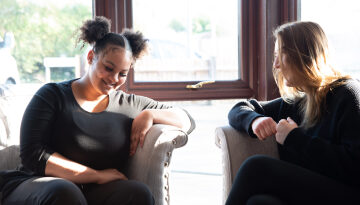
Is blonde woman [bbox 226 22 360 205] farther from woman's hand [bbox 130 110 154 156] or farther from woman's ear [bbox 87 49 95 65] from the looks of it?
woman's ear [bbox 87 49 95 65]

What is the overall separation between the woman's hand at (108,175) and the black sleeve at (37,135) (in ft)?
0.70

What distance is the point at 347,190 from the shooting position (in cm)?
135

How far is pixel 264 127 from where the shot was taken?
163 centimetres

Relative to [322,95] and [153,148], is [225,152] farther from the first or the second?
[322,95]

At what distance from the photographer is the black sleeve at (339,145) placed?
4.50 feet

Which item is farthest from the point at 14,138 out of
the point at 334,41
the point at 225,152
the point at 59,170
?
the point at 334,41

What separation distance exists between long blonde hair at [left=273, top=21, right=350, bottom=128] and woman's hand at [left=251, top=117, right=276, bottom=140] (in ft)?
0.45

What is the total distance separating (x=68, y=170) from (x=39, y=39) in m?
1.29

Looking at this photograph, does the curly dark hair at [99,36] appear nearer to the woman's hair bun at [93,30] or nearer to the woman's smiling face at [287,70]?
the woman's hair bun at [93,30]

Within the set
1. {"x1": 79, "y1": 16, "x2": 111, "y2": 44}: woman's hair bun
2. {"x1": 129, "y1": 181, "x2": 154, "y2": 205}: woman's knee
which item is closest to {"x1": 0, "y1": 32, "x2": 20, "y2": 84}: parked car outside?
{"x1": 79, "y1": 16, "x2": 111, "y2": 44}: woman's hair bun

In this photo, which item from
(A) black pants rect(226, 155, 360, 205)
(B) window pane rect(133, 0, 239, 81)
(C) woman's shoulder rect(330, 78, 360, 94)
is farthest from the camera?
(B) window pane rect(133, 0, 239, 81)

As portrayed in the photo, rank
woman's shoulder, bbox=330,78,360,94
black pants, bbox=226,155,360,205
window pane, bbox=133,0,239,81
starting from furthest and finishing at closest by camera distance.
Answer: window pane, bbox=133,0,239,81
woman's shoulder, bbox=330,78,360,94
black pants, bbox=226,155,360,205

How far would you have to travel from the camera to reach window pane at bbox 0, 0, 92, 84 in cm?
258

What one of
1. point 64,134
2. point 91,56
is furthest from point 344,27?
point 64,134
